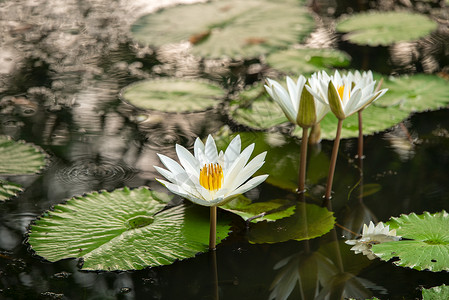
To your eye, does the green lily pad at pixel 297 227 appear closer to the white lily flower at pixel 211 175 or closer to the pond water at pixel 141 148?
the pond water at pixel 141 148

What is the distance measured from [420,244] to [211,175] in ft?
2.12

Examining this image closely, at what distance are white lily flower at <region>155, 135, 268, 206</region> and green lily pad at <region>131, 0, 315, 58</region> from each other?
4.73 feet

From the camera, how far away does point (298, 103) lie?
1728 millimetres

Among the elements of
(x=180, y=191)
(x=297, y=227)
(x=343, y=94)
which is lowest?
(x=297, y=227)

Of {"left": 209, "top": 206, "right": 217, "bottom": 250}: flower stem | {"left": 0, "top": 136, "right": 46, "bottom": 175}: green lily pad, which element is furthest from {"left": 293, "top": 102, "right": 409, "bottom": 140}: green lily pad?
{"left": 0, "top": 136, "right": 46, "bottom": 175}: green lily pad

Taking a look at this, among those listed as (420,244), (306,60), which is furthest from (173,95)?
(420,244)

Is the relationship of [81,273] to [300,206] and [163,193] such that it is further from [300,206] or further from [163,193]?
[300,206]

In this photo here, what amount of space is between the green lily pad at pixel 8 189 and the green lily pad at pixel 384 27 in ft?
6.94

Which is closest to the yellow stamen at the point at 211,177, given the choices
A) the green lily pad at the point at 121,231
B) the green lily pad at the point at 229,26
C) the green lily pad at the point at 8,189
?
the green lily pad at the point at 121,231

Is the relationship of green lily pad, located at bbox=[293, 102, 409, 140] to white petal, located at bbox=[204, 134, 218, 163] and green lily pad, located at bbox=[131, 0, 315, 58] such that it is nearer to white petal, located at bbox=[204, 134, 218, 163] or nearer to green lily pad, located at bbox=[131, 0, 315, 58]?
white petal, located at bbox=[204, 134, 218, 163]

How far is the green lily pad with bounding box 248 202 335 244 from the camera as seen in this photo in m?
1.64

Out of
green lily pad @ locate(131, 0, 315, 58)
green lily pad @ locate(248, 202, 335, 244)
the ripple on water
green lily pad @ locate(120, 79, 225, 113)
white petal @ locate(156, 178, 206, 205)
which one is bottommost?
green lily pad @ locate(248, 202, 335, 244)

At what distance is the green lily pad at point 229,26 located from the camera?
9.81ft

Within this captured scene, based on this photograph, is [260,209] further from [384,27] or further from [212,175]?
[384,27]
